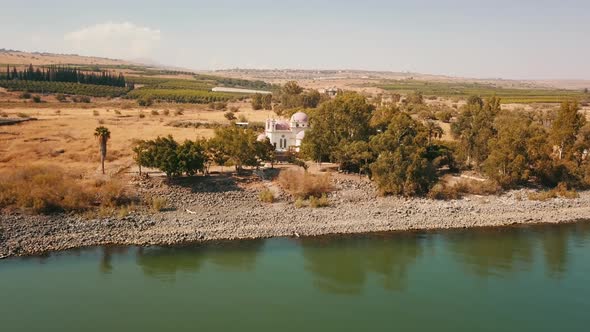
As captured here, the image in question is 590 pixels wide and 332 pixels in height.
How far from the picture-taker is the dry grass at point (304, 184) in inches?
1374

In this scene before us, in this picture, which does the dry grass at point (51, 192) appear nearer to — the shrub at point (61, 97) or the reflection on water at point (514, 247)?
the reflection on water at point (514, 247)

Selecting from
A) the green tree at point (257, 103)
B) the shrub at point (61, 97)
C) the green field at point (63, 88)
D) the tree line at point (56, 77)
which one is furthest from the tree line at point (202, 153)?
the tree line at point (56, 77)

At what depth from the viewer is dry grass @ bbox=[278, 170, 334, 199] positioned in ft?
115

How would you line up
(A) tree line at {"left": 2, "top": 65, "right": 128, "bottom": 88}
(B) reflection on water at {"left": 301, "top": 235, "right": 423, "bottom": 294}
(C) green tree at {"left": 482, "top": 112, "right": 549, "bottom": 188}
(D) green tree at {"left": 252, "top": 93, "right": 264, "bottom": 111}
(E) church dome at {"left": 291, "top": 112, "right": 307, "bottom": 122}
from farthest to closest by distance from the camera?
(A) tree line at {"left": 2, "top": 65, "right": 128, "bottom": 88} → (D) green tree at {"left": 252, "top": 93, "right": 264, "bottom": 111} → (E) church dome at {"left": 291, "top": 112, "right": 307, "bottom": 122} → (C) green tree at {"left": 482, "top": 112, "right": 549, "bottom": 188} → (B) reflection on water at {"left": 301, "top": 235, "right": 423, "bottom": 294}

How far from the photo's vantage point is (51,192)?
99.3 ft

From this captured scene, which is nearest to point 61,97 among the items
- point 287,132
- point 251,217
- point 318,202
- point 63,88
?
point 63,88

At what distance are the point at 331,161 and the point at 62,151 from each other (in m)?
23.3

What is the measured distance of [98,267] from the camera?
24.7 m

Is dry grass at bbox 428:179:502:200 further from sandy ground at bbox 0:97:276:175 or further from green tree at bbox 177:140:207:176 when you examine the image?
sandy ground at bbox 0:97:276:175

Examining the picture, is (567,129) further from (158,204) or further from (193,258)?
(158,204)

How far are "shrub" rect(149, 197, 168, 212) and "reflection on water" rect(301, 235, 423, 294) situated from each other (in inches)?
382

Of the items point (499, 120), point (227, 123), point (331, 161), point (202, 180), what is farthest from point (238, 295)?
point (227, 123)

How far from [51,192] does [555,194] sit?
35632 mm

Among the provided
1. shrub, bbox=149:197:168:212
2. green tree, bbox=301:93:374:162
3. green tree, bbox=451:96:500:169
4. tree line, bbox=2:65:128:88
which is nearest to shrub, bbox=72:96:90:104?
tree line, bbox=2:65:128:88
